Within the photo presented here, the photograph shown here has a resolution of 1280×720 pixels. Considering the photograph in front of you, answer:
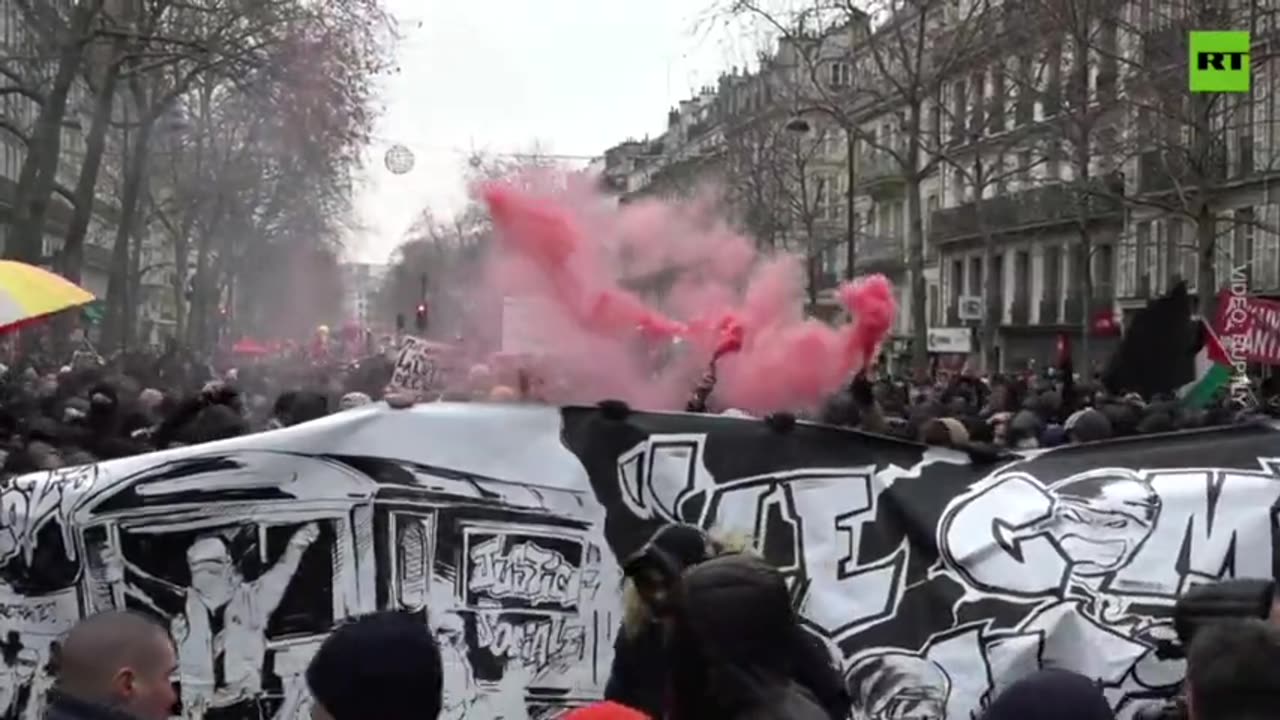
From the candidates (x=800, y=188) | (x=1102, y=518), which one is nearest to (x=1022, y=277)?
(x=800, y=188)

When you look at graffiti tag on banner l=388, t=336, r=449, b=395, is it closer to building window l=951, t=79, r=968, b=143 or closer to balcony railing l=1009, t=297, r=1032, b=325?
building window l=951, t=79, r=968, b=143

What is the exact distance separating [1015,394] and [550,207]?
28.6ft

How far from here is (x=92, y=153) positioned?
28484mm

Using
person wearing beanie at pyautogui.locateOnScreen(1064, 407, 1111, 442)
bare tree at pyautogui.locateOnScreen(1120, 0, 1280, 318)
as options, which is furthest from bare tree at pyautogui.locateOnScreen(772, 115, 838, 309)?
person wearing beanie at pyautogui.locateOnScreen(1064, 407, 1111, 442)

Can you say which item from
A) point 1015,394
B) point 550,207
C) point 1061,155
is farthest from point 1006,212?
point 550,207

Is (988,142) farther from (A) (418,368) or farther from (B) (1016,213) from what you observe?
(A) (418,368)

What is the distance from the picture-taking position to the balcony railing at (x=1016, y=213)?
44.9m

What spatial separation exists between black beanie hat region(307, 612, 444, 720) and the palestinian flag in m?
8.59

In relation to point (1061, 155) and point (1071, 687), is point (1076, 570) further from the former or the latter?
point (1061, 155)

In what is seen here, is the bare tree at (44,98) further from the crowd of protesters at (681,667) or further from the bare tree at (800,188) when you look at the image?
the crowd of protesters at (681,667)

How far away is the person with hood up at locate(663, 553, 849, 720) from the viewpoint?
310cm

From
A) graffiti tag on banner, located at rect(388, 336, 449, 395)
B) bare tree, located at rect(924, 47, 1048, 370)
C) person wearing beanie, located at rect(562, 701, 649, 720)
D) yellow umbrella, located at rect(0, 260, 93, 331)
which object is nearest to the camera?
person wearing beanie, located at rect(562, 701, 649, 720)

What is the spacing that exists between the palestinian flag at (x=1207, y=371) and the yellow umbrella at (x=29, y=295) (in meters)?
6.92

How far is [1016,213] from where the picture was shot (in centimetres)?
5053
